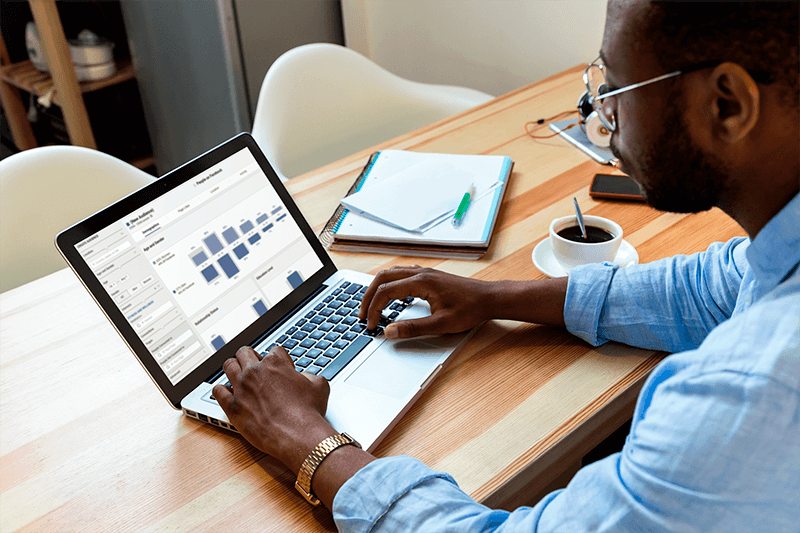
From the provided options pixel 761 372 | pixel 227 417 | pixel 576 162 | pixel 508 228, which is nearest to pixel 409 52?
pixel 576 162

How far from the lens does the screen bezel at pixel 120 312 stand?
0.74 m

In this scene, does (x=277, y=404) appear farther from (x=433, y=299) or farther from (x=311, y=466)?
(x=433, y=299)

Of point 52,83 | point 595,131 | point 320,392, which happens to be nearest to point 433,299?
point 320,392

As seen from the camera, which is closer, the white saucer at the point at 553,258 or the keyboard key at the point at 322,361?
the keyboard key at the point at 322,361

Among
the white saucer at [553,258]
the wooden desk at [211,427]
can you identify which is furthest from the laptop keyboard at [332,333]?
the white saucer at [553,258]

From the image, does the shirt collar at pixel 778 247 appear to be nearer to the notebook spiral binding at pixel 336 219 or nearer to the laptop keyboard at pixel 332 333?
the laptop keyboard at pixel 332 333

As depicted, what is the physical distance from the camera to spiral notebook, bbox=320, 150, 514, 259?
1.11 metres

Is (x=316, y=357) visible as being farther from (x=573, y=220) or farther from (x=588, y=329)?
(x=573, y=220)

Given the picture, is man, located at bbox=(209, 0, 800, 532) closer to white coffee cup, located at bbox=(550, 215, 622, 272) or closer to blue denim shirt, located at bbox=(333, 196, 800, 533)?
blue denim shirt, located at bbox=(333, 196, 800, 533)

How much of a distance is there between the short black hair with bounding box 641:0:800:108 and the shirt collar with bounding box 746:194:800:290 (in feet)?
0.32

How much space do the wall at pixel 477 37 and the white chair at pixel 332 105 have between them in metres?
0.38

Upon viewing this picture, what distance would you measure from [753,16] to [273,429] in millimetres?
592

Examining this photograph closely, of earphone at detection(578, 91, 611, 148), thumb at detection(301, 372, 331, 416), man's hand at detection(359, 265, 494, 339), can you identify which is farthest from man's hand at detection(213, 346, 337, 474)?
earphone at detection(578, 91, 611, 148)

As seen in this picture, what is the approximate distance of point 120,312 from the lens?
760 mm
